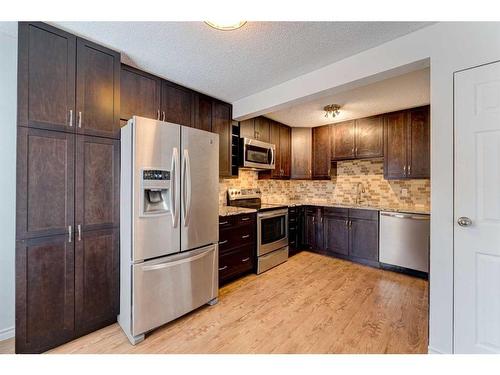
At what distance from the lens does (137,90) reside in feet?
7.30

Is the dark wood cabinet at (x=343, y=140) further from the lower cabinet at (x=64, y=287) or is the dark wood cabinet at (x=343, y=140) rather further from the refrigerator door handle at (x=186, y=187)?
the lower cabinet at (x=64, y=287)

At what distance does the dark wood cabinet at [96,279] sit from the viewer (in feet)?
5.85

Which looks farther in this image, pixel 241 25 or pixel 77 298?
pixel 77 298

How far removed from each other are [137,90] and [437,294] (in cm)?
294

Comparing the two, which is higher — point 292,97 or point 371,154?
point 292,97

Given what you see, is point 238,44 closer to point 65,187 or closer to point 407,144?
point 65,187

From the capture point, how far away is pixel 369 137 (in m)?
3.68

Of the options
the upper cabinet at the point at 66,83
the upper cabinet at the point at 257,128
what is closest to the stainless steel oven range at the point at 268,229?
the upper cabinet at the point at 257,128

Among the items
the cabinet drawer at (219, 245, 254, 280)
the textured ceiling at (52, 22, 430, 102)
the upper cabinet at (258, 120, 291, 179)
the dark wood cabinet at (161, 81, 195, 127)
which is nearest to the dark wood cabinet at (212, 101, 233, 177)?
the dark wood cabinet at (161, 81, 195, 127)

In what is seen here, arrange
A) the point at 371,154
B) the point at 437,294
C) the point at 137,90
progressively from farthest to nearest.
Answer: the point at 371,154
the point at 137,90
the point at 437,294

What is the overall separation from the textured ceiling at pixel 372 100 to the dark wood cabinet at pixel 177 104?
4.45 ft

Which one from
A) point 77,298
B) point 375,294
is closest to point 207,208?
point 77,298

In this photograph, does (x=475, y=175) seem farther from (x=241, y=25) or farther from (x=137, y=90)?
(x=137, y=90)

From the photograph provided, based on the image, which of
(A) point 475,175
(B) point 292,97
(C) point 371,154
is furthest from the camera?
(C) point 371,154
